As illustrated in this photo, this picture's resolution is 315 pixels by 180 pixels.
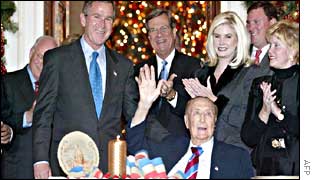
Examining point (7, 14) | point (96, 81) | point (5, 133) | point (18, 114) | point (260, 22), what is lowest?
point (5, 133)

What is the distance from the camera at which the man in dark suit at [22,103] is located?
10.8 feet

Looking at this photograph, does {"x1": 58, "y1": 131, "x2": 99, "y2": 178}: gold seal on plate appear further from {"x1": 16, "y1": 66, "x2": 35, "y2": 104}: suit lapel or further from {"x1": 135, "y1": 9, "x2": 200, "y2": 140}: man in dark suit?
{"x1": 16, "y1": 66, "x2": 35, "y2": 104}: suit lapel

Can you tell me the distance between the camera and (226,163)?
8.23ft

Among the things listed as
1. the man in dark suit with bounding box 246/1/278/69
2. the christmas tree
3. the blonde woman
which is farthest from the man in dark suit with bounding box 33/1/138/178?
the christmas tree

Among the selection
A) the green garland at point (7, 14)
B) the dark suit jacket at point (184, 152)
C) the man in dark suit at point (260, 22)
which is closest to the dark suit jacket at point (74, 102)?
the dark suit jacket at point (184, 152)

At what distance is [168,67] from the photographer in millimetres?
3189

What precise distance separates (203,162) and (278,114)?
44 cm

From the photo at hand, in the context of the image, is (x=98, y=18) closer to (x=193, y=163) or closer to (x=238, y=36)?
(x=238, y=36)

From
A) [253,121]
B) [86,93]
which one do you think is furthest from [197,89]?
[86,93]

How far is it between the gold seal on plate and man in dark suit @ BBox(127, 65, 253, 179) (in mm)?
397

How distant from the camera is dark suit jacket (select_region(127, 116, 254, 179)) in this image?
2512 millimetres
